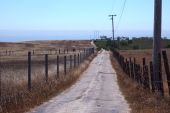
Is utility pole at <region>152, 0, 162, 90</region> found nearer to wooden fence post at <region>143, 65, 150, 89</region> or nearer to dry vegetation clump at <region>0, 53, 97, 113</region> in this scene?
wooden fence post at <region>143, 65, 150, 89</region>

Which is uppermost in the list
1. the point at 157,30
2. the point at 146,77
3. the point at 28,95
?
the point at 157,30

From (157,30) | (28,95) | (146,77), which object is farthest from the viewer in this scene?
(146,77)

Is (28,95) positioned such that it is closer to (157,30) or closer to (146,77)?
(146,77)

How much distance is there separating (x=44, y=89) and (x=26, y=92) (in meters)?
1.70

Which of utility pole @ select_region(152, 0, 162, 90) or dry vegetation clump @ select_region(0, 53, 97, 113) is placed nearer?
dry vegetation clump @ select_region(0, 53, 97, 113)

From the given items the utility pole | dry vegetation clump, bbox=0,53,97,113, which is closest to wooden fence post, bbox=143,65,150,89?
the utility pole

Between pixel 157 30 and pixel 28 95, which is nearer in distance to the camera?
pixel 28 95

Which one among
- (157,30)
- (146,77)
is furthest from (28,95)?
(157,30)

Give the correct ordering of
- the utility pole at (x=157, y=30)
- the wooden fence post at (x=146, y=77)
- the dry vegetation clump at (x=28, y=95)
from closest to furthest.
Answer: the dry vegetation clump at (x=28, y=95) < the utility pole at (x=157, y=30) < the wooden fence post at (x=146, y=77)

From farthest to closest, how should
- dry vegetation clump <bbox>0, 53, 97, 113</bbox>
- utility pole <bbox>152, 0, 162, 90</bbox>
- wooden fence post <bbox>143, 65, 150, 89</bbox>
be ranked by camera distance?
wooden fence post <bbox>143, 65, 150, 89</bbox> → utility pole <bbox>152, 0, 162, 90</bbox> → dry vegetation clump <bbox>0, 53, 97, 113</bbox>

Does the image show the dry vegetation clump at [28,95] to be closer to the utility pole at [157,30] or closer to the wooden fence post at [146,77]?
the wooden fence post at [146,77]

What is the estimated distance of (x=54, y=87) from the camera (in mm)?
16406

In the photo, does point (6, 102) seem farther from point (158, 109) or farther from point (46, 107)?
point (158, 109)

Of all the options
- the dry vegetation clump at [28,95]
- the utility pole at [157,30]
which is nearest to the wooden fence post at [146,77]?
the utility pole at [157,30]
